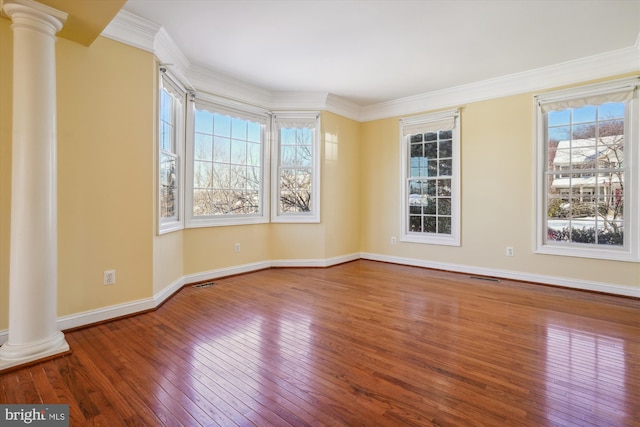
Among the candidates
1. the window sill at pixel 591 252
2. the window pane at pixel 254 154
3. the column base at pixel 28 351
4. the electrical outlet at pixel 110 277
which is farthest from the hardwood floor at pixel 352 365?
the window pane at pixel 254 154

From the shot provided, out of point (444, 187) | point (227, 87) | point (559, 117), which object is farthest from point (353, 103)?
point (559, 117)

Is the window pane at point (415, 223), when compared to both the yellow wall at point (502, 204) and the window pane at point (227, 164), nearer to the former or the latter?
the yellow wall at point (502, 204)

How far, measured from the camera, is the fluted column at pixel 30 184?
221cm

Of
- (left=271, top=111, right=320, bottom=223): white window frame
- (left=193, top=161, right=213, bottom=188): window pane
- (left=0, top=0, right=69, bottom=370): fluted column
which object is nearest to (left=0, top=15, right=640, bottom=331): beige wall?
(left=271, top=111, right=320, bottom=223): white window frame

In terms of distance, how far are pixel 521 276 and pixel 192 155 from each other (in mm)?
4644

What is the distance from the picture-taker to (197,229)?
169 inches

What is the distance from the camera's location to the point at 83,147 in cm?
281

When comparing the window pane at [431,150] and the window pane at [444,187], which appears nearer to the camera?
the window pane at [444,187]

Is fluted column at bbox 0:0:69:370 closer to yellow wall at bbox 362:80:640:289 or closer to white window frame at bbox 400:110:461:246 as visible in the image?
white window frame at bbox 400:110:461:246

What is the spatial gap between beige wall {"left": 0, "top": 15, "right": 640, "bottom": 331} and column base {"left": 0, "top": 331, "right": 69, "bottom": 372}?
45 cm

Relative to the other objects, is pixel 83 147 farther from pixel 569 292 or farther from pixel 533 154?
pixel 569 292

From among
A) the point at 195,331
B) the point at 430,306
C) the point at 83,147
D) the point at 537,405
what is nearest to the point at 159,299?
the point at 195,331

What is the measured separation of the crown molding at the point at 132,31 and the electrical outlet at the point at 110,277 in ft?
6.94

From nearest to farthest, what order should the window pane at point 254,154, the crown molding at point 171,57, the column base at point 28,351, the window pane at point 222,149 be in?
1. the column base at point 28,351
2. the crown molding at point 171,57
3. the window pane at point 222,149
4. the window pane at point 254,154
